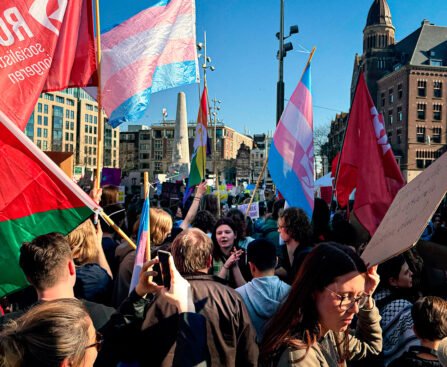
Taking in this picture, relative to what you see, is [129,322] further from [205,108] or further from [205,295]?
[205,108]

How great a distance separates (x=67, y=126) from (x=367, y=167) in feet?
319

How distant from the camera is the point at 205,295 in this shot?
2467 mm

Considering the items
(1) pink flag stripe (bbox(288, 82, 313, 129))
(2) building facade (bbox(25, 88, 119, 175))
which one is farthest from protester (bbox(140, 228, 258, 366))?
(2) building facade (bbox(25, 88, 119, 175))

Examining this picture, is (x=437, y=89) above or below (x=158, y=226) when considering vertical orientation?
above

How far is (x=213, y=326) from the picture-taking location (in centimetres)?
242

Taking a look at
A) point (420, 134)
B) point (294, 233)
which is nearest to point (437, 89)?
point (420, 134)

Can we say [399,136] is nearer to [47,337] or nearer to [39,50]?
[39,50]

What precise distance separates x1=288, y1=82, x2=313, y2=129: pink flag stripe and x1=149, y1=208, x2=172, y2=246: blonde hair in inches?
106

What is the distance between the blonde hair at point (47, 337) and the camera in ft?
4.30

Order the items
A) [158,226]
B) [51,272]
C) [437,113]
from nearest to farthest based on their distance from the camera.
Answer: [51,272] < [158,226] < [437,113]

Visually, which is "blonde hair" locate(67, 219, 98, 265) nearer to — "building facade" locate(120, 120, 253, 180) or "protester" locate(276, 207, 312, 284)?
"protester" locate(276, 207, 312, 284)

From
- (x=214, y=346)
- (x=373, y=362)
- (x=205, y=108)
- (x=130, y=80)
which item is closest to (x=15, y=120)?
(x=130, y=80)

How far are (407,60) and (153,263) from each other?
7211 centimetres

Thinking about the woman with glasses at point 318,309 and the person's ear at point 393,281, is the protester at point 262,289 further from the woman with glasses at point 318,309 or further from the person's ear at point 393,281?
the woman with glasses at point 318,309
